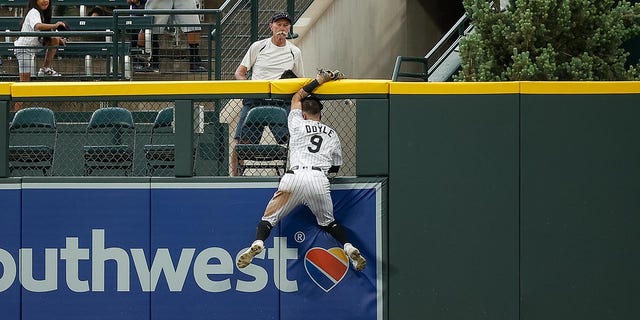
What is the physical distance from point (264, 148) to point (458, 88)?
1548 mm

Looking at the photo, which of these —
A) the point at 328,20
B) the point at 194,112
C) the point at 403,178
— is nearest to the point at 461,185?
the point at 403,178

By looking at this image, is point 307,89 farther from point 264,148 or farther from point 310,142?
point 264,148

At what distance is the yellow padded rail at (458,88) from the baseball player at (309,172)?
579 millimetres

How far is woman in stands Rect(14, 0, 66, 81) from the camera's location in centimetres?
1422

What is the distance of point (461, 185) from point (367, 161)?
721 millimetres

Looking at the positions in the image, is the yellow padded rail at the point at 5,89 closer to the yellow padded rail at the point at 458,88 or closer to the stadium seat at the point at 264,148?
the stadium seat at the point at 264,148

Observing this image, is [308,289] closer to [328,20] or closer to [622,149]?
[622,149]

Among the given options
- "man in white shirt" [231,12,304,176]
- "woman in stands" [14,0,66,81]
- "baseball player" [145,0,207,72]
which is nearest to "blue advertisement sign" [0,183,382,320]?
"man in white shirt" [231,12,304,176]

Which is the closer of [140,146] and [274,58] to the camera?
[140,146]

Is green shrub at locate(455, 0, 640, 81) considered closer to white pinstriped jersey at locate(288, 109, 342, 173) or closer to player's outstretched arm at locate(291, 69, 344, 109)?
player's outstretched arm at locate(291, 69, 344, 109)

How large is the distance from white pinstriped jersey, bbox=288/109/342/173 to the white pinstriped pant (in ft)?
0.30

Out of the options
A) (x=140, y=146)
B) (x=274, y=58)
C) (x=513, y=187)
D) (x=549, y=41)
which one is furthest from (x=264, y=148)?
(x=549, y=41)

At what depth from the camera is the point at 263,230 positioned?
9242mm

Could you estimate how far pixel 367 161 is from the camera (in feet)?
31.1
